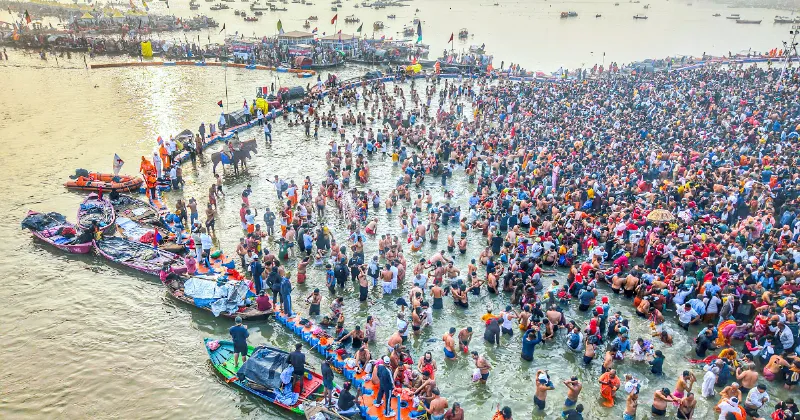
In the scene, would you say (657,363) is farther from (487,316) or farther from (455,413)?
(455,413)

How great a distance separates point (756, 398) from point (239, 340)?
1272cm

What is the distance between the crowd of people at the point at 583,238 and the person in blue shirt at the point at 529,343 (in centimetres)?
10

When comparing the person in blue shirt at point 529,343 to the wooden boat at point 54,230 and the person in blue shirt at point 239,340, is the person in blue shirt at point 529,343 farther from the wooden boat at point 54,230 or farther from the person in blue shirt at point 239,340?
the wooden boat at point 54,230

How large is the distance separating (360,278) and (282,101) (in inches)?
1029

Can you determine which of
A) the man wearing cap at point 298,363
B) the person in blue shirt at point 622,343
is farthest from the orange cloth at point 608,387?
the man wearing cap at point 298,363

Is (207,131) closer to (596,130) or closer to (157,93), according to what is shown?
(157,93)

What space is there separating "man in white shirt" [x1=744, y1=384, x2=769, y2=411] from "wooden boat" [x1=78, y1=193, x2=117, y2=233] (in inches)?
853

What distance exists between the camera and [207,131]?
35.4m

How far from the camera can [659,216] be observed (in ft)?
64.4

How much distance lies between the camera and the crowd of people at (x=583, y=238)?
46.2 feet

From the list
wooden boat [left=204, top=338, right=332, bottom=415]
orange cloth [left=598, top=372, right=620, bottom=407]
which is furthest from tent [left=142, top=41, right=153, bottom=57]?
orange cloth [left=598, top=372, right=620, bottom=407]

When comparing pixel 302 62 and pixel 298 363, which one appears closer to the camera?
pixel 298 363

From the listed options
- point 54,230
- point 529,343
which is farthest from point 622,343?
point 54,230

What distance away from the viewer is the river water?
14.0 meters
